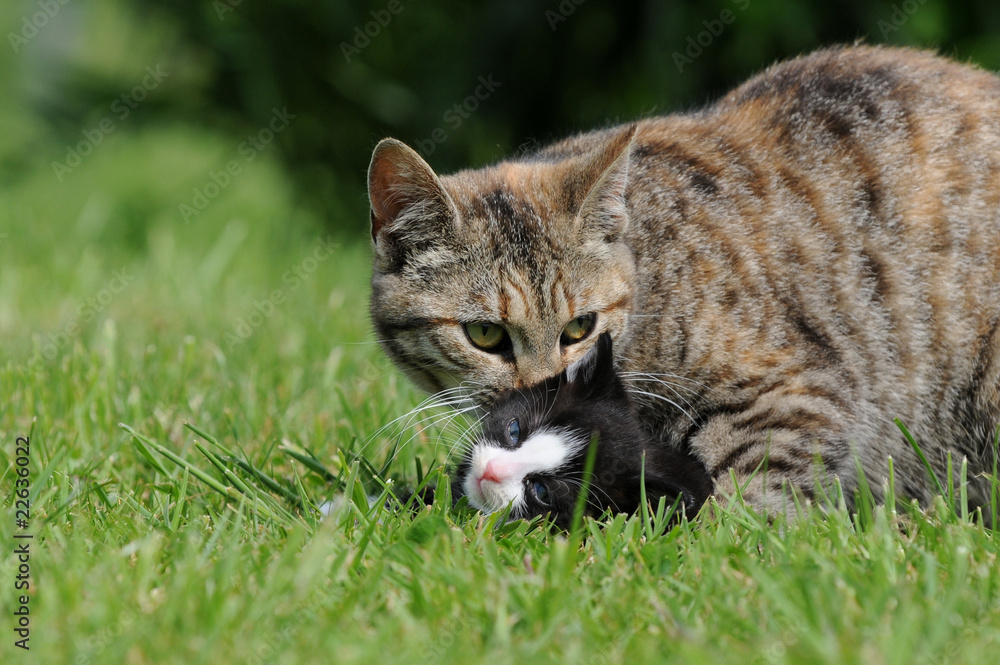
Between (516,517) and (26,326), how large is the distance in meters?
3.36

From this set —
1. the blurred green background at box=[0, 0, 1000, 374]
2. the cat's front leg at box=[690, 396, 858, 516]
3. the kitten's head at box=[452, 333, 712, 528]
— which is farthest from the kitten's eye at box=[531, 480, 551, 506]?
the blurred green background at box=[0, 0, 1000, 374]

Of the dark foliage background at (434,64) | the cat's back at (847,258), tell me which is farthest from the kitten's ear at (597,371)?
the dark foliage background at (434,64)

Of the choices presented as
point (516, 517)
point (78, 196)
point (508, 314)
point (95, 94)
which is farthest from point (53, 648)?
point (78, 196)

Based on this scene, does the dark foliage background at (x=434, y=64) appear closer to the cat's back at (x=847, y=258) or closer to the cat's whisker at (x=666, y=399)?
the cat's back at (x=847, y=258)

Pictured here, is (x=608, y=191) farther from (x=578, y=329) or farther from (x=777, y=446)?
(x=777, y=446)

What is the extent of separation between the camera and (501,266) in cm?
303

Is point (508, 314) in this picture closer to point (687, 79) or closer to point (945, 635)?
point (945, 635)

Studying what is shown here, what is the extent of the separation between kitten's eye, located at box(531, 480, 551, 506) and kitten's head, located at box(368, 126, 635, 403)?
15.6 inches

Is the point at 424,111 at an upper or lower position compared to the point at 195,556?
upper

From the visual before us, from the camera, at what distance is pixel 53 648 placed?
1736 mm

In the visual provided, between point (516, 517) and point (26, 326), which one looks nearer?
point (516, 517)

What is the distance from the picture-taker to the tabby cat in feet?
9.78

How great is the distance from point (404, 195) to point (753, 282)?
45.8 inches

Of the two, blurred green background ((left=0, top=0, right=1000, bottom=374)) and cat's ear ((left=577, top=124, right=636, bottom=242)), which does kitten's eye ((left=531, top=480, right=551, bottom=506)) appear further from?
blurred green background ((left=0, top=0, right=1000, bottom=374))
